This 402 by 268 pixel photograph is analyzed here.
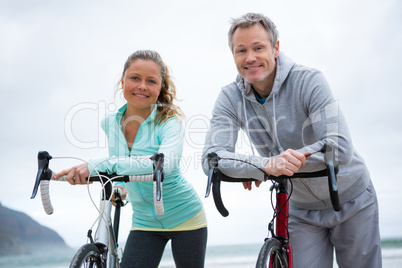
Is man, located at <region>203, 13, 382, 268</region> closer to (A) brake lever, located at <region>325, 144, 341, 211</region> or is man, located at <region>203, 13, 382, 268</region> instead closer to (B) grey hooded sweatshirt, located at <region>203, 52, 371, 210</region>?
(B) grey hooded sweatshirt, located at <region>203, 52, 371, 210</region>

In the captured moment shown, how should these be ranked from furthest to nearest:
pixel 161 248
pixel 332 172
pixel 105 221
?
pixel 161 248 < pixel 105 221 < pixel 332 172

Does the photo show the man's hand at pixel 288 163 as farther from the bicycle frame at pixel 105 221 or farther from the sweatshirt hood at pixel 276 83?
the bicycle frame at pixel 105 221

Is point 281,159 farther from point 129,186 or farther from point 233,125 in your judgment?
point 129,186

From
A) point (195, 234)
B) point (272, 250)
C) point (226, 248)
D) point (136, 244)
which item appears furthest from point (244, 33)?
point (226, 248)

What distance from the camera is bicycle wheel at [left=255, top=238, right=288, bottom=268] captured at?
1854 millimetres

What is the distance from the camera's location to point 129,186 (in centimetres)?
270

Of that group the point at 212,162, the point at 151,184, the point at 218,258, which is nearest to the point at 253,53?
the point at 212,162

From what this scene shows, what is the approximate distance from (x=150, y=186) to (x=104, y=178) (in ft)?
1.81

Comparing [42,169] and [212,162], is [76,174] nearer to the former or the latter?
[42,169]

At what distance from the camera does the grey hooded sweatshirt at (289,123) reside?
84.2 inches

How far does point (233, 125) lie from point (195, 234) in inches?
32.5

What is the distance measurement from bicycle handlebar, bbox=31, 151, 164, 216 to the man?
13.9 inches

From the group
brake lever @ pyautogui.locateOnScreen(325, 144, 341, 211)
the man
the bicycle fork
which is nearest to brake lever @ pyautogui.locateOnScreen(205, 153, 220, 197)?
the man

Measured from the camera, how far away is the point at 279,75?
2.33 m
